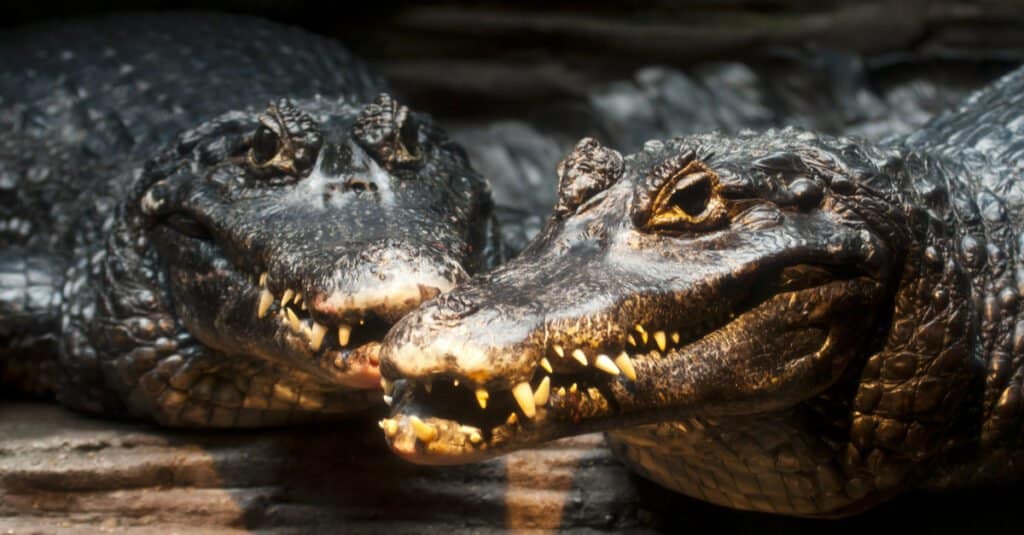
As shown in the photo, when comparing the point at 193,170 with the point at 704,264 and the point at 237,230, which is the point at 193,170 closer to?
the point at 237,230

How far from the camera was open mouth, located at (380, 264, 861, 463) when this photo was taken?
80.7 inches

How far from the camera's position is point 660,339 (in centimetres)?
221

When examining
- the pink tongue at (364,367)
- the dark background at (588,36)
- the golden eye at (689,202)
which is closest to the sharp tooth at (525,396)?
the golden eye at (689,202)

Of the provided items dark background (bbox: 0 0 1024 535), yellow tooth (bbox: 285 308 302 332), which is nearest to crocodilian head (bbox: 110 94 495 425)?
yellow tooth (bbox: 285 308 302 332)

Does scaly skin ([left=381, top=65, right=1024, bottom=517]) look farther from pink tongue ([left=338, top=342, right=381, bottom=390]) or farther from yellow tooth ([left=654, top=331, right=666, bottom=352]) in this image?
pink tongue ([left=338, top=342, right=381, bottom=390])

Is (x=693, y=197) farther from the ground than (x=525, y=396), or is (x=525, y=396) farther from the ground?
(x=693, y=197)

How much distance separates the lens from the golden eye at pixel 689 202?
7.66 ft

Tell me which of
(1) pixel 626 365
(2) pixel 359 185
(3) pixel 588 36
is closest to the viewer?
(1) pixel 626 365

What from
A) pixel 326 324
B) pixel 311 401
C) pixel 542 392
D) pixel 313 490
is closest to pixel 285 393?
pixel 311 401

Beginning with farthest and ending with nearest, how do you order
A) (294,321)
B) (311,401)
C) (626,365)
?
(311,401) → (294,321) → (626,365)

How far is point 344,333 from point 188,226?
2.97 feet

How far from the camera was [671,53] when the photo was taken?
18.9 ft

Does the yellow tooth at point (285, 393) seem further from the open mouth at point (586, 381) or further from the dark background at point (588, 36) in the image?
the dark background at point (588, 36)

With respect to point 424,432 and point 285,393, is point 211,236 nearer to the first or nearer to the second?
point 285,393
